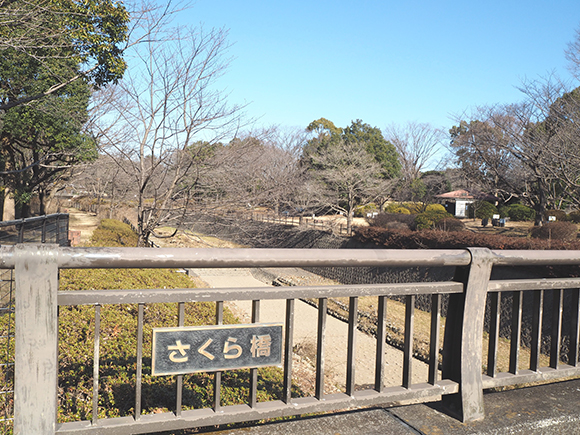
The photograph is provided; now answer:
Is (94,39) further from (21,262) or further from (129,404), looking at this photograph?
(21,262)

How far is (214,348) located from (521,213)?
34230 mm

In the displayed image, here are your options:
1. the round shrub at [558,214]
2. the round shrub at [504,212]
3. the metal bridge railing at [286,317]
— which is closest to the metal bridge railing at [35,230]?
the metal bridge railing at [286,317]

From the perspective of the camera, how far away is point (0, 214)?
73.5 ft

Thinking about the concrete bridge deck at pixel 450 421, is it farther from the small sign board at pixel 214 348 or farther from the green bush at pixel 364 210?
the green bush at pixel 364 210

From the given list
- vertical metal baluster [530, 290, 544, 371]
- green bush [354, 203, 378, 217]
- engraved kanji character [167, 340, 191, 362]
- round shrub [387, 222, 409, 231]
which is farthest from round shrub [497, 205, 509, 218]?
engraved kanji character [167, 340, 191, 362]

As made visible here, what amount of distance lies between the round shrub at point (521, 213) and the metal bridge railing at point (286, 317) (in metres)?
32.1

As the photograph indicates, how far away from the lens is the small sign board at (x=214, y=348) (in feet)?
6.13

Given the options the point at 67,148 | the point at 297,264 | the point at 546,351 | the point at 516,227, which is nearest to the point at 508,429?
the point at 297,264

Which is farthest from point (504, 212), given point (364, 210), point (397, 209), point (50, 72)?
point (50, 72)

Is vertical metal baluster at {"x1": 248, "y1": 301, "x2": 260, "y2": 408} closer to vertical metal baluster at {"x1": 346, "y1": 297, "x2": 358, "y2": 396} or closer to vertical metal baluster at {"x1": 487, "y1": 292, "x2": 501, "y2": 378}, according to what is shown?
vertical metal baluster at {"x1": 346, "y1": 297, "x2": 358, "y2": 396}

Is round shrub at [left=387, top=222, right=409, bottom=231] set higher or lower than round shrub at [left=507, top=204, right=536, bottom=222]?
lower

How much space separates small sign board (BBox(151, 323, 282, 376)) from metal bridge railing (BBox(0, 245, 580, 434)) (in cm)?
4

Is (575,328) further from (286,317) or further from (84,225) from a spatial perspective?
(84,225)

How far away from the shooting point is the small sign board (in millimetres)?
1867
